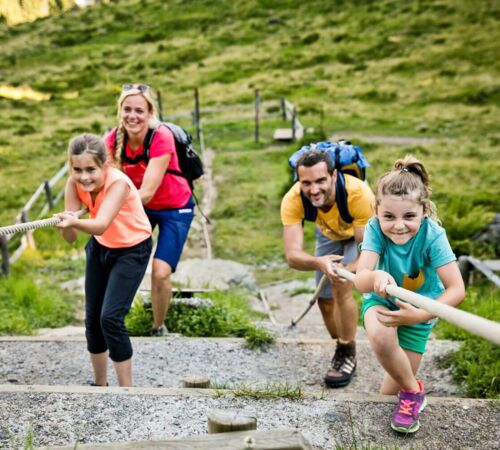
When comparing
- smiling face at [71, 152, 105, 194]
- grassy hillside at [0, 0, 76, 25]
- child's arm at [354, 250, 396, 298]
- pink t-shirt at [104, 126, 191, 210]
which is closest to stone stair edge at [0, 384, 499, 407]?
child's arm at [354, 250, 396, 298]

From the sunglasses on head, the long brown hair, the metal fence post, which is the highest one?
the sunglasses on head

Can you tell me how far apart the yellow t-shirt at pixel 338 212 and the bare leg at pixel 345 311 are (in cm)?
43

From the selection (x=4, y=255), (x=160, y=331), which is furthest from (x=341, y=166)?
(x=4, y=255)

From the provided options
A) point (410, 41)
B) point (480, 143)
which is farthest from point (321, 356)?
point (410, 41)

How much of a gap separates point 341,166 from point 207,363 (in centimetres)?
187

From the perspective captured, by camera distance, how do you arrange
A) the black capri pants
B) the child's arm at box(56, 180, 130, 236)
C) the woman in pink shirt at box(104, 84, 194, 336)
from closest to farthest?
1. the child's arm at box(56, 180, 130, 236)
2. the black capri pants
3. the woman in pink shirt at box(104, 84, 194, 336)

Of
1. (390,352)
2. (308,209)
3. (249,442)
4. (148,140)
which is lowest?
(390,352)

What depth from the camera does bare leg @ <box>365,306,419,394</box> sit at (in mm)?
3564

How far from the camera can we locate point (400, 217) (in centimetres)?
357

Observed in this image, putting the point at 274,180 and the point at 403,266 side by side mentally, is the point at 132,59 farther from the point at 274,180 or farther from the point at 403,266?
the point at 403,266

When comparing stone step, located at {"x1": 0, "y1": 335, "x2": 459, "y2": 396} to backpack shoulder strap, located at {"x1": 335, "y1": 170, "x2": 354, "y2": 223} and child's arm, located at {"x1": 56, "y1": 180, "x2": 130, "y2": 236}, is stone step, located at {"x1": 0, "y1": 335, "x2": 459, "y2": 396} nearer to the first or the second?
backpack shoulder strap, located at {"x1": 335, "y1": 170, "x2": 354, "y2": 223}

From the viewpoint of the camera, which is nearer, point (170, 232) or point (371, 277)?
point (371, 277)

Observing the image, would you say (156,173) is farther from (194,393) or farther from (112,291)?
(194,393)

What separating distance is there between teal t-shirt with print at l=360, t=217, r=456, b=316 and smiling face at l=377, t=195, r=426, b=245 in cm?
6
